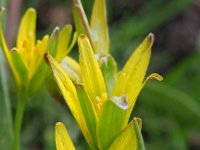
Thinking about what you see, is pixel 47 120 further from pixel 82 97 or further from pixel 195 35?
pixel 82 97

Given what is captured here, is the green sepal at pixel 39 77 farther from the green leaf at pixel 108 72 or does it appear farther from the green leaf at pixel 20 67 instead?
the green leaf at pixel 108 72

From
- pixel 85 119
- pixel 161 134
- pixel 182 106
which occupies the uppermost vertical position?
pixel 85 119

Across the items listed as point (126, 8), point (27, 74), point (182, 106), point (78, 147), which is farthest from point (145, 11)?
point (27, 74)

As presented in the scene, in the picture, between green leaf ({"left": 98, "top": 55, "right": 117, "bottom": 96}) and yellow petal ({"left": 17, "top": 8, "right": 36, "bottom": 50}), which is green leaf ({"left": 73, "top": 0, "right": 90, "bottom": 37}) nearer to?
green leaf ({"left": 98, "top": 55, "right": 117, "bottom": 96})

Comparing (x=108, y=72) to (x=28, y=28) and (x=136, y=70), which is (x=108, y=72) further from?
(x=28, y=28)

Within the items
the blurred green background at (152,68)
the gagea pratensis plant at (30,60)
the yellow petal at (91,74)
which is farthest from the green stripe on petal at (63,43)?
the blurred green background at (152,68)

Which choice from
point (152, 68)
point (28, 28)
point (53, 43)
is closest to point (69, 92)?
point (53, 43)

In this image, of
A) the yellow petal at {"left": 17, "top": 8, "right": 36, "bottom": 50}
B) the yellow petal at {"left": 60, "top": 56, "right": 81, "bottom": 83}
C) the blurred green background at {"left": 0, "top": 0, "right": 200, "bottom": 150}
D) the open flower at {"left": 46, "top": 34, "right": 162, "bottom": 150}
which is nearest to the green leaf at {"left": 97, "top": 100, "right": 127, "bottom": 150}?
the open flower at {"left": 46, "top": 34, "right": 162, "bottom": 150}
